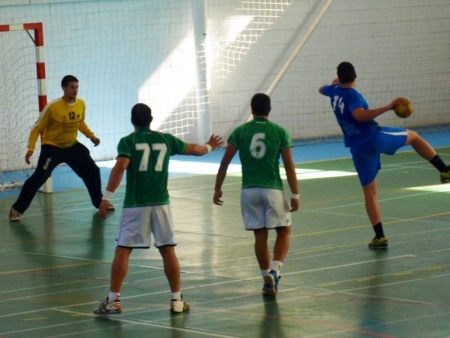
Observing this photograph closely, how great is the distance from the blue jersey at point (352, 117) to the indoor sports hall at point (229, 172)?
1.31 meters

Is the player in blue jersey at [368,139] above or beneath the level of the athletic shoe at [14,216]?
above

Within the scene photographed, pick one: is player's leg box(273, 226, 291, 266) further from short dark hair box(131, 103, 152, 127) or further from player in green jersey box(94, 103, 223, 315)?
short dark hair box(131, 103, 152, 127)

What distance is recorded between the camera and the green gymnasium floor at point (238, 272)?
31.4 feet

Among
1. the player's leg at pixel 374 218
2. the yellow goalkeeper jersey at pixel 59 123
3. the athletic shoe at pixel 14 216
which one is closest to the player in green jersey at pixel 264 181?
the player's leg at pixel 374 218

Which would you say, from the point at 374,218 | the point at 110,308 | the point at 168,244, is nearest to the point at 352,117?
the point at 374,218

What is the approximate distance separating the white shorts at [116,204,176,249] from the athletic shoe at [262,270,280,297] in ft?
3.64

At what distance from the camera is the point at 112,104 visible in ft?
77.5

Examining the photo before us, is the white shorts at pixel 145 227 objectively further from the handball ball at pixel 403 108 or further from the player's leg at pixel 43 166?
the player's leg at pixel 43 166

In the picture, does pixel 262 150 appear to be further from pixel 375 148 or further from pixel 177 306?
pixel 375 148

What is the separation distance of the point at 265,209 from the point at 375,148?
2.64 metres

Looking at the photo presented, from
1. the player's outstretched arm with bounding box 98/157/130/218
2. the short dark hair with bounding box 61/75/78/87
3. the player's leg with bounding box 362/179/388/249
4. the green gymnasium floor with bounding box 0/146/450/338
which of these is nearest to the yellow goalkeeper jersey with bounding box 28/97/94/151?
the short dark hair with bounding box 61/75/78/87

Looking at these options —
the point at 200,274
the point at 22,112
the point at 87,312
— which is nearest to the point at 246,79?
the point at 22,112

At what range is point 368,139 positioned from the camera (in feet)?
42.4

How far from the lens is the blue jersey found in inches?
505
